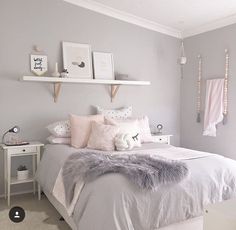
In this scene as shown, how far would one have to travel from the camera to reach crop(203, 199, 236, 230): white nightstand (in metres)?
1.03

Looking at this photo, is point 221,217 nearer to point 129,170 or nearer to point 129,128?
point 129,170

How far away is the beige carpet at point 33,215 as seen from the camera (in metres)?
2.58

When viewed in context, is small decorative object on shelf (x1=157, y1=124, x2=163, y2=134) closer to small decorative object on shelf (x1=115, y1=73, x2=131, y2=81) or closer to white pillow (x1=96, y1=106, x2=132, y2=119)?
white pillow (x1=96, y1=106, x2=132, y2=119)

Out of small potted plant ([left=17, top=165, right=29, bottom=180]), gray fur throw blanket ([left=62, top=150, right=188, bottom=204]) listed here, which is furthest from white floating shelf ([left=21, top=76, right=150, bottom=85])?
gray fur throw blanket ([left=62, top=150, right=188, bottom=204])

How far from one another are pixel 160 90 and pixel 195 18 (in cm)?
122

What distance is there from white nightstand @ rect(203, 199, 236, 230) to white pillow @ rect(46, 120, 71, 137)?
2.39 meters

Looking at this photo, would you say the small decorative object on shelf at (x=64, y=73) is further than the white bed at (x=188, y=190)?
Yes

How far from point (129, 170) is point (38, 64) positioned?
2.16m

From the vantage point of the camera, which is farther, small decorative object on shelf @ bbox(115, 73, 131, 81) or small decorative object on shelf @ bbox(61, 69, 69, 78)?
small decorative object on shelf @ bbox(115, 73, 131, 81)

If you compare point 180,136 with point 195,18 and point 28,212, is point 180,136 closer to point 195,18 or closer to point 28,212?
point 195,18

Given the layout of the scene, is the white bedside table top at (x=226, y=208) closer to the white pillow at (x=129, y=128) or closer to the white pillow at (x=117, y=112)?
the white pillow at (x=129, y=128)

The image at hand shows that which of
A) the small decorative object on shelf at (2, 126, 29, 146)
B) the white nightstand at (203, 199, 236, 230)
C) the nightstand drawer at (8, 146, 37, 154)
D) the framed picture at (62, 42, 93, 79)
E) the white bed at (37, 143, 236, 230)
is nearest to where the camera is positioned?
the white nightstand at (203, 199, 236, 230)

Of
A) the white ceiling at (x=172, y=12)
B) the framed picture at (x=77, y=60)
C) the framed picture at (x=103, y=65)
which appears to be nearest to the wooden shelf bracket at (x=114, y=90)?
the framed picture at (x=103, y=65)

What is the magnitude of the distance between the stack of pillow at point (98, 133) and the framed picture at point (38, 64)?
0.71 meters
